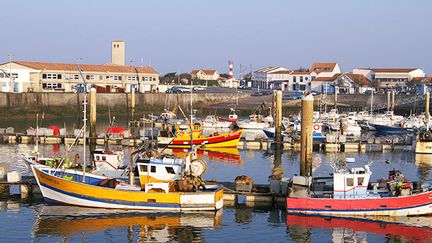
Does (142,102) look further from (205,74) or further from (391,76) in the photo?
(205,74)

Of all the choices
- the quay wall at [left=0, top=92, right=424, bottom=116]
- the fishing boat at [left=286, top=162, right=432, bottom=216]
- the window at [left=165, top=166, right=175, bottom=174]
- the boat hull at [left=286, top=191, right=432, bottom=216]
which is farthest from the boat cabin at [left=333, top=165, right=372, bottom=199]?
the quay wall at [left=0, top=92, right=424, bottom=116]

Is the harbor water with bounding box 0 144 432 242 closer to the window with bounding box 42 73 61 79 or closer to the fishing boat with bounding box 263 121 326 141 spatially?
the fishing boat with bounding box 263 121 326 141

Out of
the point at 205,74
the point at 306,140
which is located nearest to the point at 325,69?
the point at 205,74

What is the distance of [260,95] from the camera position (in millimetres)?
116500

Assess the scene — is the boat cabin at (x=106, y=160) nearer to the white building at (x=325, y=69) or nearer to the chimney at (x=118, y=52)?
the chimney at (x=118, y=52)

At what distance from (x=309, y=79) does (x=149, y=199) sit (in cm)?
11328

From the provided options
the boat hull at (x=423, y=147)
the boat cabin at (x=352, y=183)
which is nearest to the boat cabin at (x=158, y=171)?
the boat cabin at (x=352, y=183)

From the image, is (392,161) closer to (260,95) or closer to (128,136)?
(128,136)

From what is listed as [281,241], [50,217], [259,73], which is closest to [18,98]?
[50,217]

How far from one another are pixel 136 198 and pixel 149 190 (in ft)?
2.01

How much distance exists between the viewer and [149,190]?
94.3 ft

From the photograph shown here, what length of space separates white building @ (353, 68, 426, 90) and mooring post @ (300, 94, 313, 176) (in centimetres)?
10108

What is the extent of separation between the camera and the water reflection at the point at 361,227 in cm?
2609

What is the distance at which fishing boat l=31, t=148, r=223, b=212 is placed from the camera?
94.1ft
